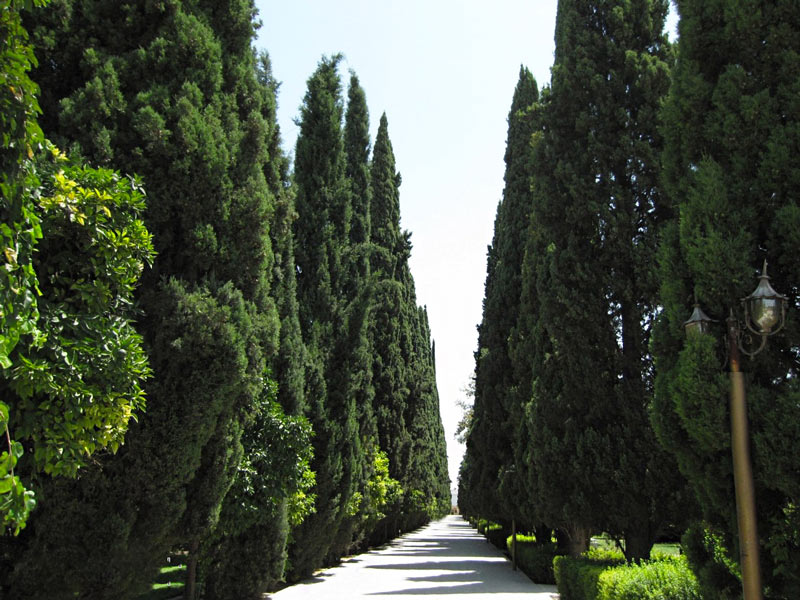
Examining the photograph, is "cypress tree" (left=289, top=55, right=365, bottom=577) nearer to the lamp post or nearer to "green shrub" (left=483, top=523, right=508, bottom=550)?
the lamp post

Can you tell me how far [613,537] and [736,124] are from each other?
23.7 feet

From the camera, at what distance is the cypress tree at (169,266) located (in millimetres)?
6266

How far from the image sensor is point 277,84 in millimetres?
11625

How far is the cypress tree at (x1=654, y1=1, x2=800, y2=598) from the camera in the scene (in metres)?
4.71

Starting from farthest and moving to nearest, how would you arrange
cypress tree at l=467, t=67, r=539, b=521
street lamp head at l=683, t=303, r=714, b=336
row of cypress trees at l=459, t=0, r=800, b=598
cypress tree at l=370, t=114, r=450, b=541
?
cypress tree at l=370, t=114, r=450, b=541, cypress tree at l=467, t=67, r=539, b=521, row of cypress trees at l=459, t=0, r=800, b=598, street lamp head at l=683, t=303, r=714, b=336

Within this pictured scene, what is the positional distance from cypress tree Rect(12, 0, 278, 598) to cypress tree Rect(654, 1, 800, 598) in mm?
4603

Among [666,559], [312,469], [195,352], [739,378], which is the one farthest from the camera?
[312,469]

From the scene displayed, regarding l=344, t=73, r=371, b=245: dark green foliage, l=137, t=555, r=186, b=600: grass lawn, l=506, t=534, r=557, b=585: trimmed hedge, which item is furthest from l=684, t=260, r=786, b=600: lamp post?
l=344, t=73, r=371, b=245: dark green foliage

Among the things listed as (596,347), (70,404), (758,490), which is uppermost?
(596,347)

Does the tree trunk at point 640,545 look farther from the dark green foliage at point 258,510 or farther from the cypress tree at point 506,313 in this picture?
the cypress tree at point 506,313

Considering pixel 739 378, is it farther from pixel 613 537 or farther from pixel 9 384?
pixel 613 537

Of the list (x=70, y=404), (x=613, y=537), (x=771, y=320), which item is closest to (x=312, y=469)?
(x=613, y=537)

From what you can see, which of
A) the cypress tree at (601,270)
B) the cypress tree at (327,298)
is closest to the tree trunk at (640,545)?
the cypress tree at (601,270)

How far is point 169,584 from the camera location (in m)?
13.6
